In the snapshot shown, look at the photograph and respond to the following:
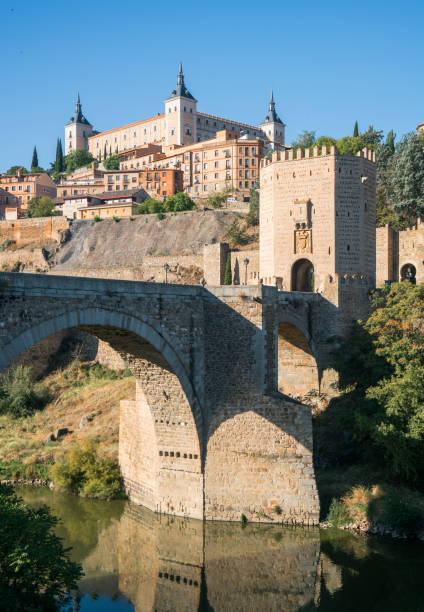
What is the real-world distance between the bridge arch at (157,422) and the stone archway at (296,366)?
8.15 m

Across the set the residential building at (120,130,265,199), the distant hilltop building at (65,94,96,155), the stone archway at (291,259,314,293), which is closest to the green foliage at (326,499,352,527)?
the stone archway at (291,259,314,293)

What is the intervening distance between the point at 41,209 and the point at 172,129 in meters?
30.2

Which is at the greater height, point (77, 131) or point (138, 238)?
point (77, 131)

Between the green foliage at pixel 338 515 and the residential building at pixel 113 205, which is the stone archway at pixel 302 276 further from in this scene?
the residential building at pixel 113 205

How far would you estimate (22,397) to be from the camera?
29.0m

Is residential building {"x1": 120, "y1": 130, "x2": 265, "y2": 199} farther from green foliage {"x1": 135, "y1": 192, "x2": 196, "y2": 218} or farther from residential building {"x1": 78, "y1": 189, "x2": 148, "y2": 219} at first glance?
green foliage {"x1": 135, "y1": 192, "x2": 196, "y2": 218}

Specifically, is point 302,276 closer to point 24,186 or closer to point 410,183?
point 410,183

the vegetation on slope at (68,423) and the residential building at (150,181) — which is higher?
the residential building at (150,181)

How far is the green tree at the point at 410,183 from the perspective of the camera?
127 ft

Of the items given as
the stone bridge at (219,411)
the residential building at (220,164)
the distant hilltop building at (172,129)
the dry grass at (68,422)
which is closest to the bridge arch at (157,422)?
the stone bridge at (219,411)

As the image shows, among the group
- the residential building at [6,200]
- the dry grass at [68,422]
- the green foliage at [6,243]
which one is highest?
the residential building at [6,200]

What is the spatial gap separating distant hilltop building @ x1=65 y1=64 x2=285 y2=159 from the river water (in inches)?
2739

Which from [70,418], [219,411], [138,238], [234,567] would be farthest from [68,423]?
[138,238]

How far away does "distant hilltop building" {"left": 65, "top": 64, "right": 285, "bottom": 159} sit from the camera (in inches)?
3617
